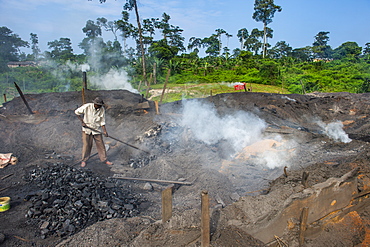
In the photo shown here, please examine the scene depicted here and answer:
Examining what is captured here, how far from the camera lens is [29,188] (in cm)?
510

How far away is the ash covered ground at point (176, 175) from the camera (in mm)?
3537

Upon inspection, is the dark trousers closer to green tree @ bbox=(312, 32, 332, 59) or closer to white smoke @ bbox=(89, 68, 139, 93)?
white smoke @ bbox=(89, 68, 139, 93)

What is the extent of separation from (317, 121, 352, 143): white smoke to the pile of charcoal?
703 centimetres

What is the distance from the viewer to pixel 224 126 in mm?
9141

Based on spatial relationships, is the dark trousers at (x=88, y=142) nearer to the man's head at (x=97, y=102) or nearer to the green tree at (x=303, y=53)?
the man's head at (x=97, y=102)

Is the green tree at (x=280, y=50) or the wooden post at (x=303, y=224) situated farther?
the green tree at (x=280, y=50)

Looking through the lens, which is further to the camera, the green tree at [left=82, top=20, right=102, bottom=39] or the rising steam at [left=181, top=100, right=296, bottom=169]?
the green tree at [left=82, top=20, right=102, bottom=39]

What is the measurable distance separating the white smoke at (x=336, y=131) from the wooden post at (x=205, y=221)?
678 cm

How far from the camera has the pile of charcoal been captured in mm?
3980

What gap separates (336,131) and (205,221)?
29.8ft

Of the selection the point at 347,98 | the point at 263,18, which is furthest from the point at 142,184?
the point at 263,18

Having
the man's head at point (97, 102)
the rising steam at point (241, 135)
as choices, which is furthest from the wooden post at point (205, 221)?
the man's head at point (97, 102)

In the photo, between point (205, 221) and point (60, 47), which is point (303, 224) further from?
point (60, 47)

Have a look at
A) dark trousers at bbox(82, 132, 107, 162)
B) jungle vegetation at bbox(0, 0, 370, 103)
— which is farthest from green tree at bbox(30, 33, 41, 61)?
dark trousers at bbox(82, 132, 107, 162)
